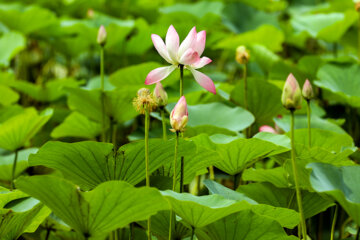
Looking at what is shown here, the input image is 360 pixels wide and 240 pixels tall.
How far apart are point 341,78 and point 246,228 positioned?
0.73 meters

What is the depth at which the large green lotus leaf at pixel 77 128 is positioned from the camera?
1.28m

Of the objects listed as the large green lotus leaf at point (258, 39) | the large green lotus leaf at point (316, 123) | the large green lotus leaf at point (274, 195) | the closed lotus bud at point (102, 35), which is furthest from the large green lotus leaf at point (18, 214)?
the large green lotus leaf at point (258, 39)

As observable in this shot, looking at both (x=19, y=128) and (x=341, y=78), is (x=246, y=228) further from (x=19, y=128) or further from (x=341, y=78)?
(x=341, y=78)

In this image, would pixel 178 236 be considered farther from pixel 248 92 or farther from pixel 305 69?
pixel 305 69

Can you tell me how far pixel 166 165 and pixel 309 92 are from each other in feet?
0.88

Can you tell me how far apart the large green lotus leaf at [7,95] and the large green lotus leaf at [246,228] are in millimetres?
745

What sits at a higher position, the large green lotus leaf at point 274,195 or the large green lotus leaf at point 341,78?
the large green lotus leaf at point 341,78

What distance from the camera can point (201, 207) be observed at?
2.18 feet

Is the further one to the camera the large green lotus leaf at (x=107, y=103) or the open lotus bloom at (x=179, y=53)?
the large green lotus leaf at (x=107, y=103)

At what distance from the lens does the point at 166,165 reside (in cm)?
90

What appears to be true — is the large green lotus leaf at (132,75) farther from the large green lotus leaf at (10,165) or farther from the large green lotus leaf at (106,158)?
the large green lotus leaf at (106,158)

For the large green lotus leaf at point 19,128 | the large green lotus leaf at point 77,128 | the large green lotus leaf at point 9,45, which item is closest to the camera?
the large green lotus leaf at point 19,128

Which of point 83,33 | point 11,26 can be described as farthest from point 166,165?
point 11,26

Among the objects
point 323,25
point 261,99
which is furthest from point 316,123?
point 323,25
